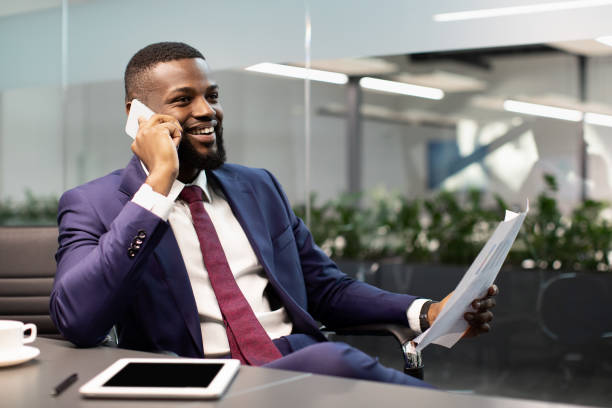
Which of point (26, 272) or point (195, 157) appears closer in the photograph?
point (195, 157)

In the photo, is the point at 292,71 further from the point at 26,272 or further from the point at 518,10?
the point at 26,272

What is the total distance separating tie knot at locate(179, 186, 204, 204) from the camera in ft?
6.35

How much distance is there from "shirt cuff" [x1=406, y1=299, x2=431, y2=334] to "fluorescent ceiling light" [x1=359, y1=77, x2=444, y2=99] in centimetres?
248

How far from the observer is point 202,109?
6.40ft

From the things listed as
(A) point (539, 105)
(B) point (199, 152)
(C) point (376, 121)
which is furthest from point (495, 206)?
(B) point (199, 152)

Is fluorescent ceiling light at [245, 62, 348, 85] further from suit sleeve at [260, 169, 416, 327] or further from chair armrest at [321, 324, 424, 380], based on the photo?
chair armrest at [321, 324, 424, 380]

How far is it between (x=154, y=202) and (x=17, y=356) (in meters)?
0.45

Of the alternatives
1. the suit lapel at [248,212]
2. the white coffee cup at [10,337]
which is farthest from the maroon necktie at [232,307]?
the white coffee cup at [10,337]

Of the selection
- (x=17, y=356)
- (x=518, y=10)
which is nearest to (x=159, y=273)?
(x=17, y=356)

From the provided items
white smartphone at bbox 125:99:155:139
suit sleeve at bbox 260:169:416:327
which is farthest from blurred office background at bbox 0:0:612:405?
white smartphone at bbox 125:99:155:139

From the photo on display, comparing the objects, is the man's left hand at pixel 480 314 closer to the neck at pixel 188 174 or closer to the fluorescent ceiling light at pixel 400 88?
the neck at pixel 188 174

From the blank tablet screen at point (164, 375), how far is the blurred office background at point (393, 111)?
286 centimetres

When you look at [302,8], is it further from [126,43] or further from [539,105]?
[539,105]

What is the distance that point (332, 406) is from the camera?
93 centimetres
